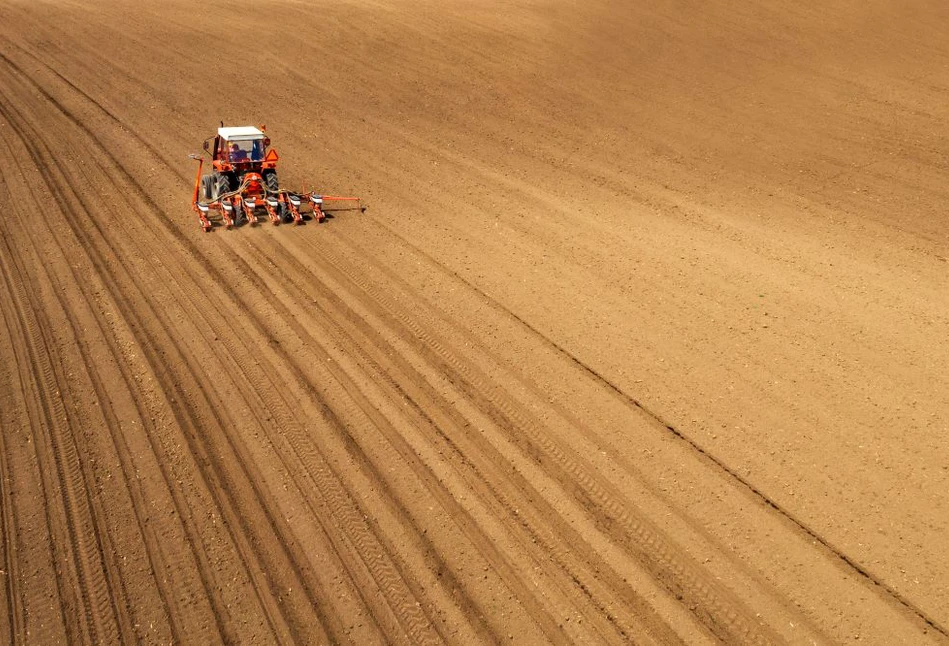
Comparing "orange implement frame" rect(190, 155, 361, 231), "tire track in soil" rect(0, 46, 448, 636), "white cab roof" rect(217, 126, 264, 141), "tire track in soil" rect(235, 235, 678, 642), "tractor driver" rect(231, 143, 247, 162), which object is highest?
"white cab roof" rect(217, 126, 264, 141)

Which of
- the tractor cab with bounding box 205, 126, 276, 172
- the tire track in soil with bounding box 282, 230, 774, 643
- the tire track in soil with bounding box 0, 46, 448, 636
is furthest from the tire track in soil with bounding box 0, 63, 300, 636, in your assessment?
the tire track in soil with bounding box 282, 230, 774, 643

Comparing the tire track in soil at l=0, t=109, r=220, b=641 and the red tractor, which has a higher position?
the red tractor

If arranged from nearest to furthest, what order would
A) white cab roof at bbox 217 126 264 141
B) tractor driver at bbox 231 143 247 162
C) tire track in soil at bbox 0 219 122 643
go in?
tire track in soil at bbox 0 219 122 643 → white cab roof at bbox 217 126 264 141 → tractor driver at bbox 231 143 247 162

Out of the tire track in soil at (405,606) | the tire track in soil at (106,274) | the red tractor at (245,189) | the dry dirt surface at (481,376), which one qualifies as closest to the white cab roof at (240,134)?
the red tractor at (245,189)

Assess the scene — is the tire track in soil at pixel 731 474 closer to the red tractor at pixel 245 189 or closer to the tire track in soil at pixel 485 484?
the tire track in soil at pixel 485 484

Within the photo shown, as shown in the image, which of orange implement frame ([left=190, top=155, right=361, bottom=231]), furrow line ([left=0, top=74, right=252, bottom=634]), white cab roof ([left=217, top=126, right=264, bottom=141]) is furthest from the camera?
white cab roof ([left=217, top=126, right=264, bottom=141])

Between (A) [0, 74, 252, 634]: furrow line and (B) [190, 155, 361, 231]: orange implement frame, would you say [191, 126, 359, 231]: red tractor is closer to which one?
(B) [190, 155, 361, 231]: orange implement frame

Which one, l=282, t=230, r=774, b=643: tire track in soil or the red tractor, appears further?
the red tractor
